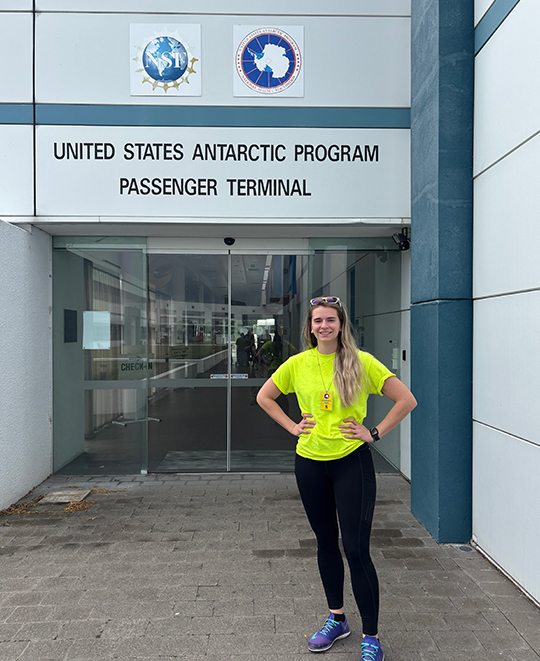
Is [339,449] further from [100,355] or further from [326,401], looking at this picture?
[100,355]

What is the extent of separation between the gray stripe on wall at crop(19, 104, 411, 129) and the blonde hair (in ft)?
11.8

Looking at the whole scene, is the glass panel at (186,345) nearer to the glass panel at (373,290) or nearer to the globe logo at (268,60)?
the glass panel at (373,290)

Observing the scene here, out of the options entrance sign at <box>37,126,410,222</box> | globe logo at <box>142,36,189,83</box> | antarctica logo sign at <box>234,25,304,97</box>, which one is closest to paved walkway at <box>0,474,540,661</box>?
entrance sign at <box>37,126,410,222</box>

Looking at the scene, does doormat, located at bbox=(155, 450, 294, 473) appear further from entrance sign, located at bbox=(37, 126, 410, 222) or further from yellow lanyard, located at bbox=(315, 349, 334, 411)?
yellow lanyard, located at bbox=(315, 349, 334, 411)

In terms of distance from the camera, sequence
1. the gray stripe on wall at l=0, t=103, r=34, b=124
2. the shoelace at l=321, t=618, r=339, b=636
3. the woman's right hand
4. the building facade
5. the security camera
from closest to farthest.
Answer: the woman's right hand, the shoelace at l=321, t=618, r=339, b=636, the building facade, the gray stripe on wall at l=0, t=103, r=34, b=124, the security camera

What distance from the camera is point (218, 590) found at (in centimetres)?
353

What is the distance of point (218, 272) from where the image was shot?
21.1 ft

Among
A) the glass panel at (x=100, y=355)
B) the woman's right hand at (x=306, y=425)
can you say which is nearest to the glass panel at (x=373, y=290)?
the glass panel at (x=100, y=355)

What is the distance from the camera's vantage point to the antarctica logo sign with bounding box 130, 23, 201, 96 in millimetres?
5629

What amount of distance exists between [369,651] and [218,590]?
1230 millimetres

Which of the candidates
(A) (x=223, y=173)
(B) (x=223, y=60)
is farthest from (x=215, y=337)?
(B) (x=223, y=60)

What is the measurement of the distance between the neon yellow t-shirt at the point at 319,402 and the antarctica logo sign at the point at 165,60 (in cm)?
415

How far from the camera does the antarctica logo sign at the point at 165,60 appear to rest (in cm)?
563

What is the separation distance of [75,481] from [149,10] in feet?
18.0
